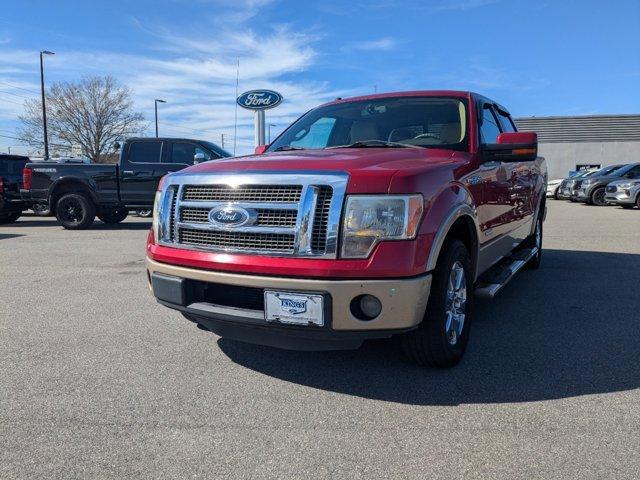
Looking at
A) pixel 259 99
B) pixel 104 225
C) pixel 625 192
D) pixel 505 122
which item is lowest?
pixel 104 225

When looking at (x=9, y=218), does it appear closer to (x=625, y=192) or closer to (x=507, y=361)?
(x=507, y=361)

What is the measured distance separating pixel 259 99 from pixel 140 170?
8940 mm

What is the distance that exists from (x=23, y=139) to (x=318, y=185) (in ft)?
155

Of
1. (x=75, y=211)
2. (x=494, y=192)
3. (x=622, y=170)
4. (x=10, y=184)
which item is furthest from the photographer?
(x=622, y=170)

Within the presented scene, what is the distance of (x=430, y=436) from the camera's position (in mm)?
2465

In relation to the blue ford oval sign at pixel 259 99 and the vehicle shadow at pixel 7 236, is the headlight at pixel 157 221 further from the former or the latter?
the blue ford oval sign at pixel 259 99

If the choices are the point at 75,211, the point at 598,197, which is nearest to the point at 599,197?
the point at 598,197

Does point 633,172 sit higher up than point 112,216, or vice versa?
point 633,172

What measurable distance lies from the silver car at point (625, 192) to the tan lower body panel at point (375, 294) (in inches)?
665

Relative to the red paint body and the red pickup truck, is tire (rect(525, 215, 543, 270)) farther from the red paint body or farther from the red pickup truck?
the red pickup truck

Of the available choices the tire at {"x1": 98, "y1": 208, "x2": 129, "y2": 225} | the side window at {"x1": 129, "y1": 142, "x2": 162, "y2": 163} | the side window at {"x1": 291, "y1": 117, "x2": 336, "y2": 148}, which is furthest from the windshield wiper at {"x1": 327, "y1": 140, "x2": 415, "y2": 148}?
the tire at {"x1": 98, "y1": 208, "x2": 129, "y2": 225}

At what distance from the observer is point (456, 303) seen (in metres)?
3.30

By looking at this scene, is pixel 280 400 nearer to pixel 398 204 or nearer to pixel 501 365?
pixel 398 204

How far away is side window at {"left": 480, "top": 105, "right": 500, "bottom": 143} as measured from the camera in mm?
4242
